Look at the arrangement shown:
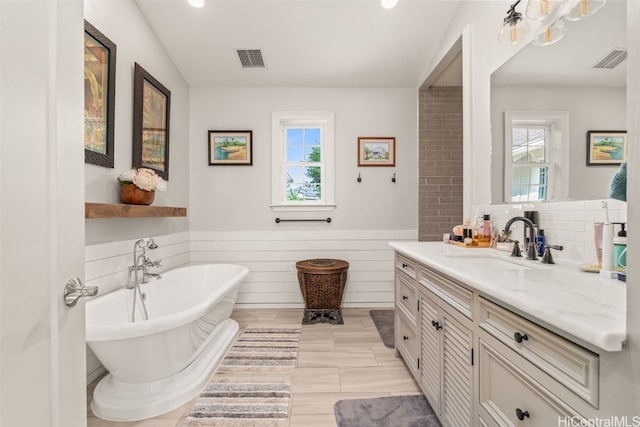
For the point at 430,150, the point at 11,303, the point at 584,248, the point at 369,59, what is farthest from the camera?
the point at 430,150

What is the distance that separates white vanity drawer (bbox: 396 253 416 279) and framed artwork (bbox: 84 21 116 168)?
2199 mm

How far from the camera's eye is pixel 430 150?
3.46 metres

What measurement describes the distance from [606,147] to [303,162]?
2753mm

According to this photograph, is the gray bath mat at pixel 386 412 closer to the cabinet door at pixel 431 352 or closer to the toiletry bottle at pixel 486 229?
the cabinet door at pixel 431 352

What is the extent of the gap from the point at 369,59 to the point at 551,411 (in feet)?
10.3

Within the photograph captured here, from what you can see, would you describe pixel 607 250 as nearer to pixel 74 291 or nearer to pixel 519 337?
pixel 519 337

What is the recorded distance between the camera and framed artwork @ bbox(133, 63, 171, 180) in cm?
246

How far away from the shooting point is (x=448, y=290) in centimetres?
140

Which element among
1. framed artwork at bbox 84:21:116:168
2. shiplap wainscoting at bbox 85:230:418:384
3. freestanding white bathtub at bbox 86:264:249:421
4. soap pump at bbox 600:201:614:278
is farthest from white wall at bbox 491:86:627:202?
framed artwork at bbox 84:21:116:168

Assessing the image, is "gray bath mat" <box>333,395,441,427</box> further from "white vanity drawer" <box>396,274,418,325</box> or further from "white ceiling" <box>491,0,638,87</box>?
"white ceiling" <box>491,0,638,87</box>

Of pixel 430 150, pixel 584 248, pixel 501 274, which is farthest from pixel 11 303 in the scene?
pixel 430 150

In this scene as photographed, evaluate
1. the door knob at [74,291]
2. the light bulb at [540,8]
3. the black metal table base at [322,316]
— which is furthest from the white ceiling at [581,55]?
the black metal table base at [322,316]

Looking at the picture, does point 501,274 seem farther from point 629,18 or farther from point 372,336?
point 372,336

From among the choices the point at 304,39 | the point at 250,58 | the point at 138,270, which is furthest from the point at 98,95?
the point at 304,39
